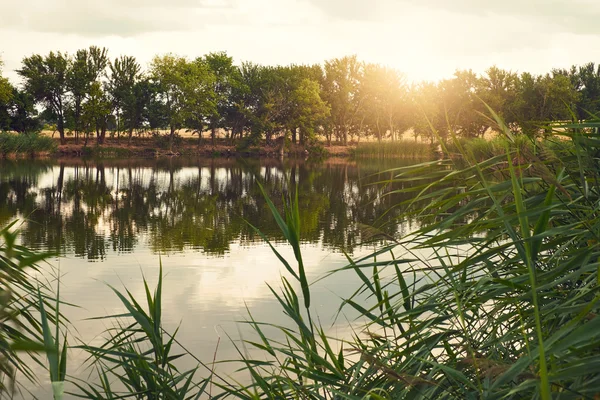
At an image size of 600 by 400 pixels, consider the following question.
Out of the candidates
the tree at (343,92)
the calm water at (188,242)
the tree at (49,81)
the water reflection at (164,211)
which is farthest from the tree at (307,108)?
the calm water at (188,242)

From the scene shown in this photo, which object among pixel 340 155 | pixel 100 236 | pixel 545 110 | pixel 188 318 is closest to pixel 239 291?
pixel 188 318

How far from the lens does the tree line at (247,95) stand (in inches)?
2464

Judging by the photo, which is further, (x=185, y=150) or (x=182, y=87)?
(x=185, y=150)

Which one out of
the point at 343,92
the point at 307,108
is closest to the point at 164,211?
the point at 307,108

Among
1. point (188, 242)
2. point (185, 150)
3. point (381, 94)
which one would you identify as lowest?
point (188, 242)

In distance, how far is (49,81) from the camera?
6206 centimetres

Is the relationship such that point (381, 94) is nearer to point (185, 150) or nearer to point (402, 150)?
point (402, 150)

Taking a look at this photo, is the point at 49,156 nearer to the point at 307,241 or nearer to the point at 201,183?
the point at 201,183

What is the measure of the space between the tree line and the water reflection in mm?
29290

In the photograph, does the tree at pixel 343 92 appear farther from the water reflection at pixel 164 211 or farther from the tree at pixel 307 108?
the water reflection at pixel 164 211

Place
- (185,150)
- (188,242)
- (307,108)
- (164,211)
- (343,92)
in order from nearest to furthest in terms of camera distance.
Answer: (188,242)
(164,211)
(307,108)
(185,150)
(343,92)

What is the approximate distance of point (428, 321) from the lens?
11.3 feet

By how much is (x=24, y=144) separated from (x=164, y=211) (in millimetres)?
32559

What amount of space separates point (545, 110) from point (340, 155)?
74.8 feet
